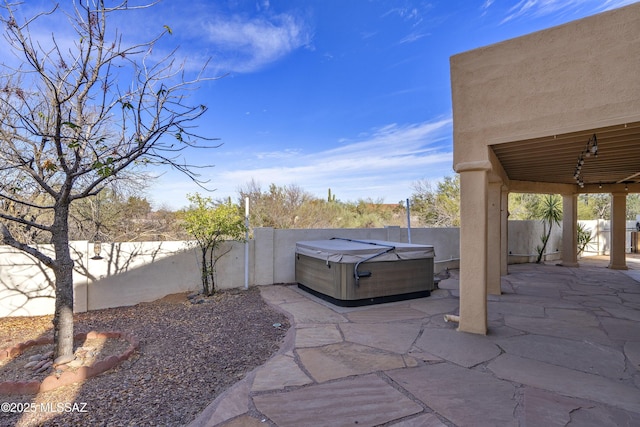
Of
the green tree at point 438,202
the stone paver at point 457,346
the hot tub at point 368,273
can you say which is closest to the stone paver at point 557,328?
the stone paver at point 457,346

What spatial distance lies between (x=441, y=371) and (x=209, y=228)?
4442 millimetres

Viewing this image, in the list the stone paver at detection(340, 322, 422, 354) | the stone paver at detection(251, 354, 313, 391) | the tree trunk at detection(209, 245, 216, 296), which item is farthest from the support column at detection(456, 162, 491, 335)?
the tree trunk at detection(209, 245, 216, 296)

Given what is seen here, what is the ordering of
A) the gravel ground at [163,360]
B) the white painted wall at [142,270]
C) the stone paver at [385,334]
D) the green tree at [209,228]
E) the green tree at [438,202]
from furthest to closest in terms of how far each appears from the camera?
the green tree at [438,202], the green tree at [209,228], the white painted wall at [142,270], the stone paver at [385,334], the gravel ground at [163,360]

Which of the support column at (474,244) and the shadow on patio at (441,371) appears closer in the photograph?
the shadow on patio at (441,371)

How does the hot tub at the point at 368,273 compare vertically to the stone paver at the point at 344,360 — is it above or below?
above

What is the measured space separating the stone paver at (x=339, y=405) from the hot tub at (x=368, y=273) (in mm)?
2578

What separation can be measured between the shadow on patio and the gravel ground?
0.89ft

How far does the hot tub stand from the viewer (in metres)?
5.33

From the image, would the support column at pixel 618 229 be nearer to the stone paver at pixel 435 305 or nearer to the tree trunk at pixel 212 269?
the stone paver at pixel 435 305

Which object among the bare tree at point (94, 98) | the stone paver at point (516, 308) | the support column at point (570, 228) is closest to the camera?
the bare tree at point (94, 98)

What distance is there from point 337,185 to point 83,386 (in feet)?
51.7

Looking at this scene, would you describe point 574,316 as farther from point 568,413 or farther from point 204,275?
point 204,275

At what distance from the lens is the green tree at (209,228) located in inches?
233

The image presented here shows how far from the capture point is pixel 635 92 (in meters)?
3.08
